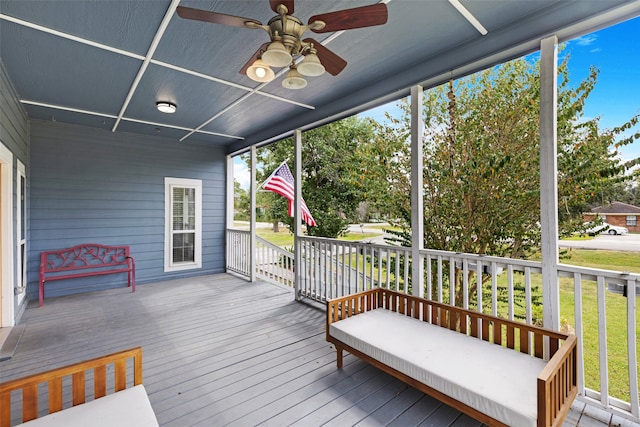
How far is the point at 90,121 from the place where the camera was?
4.85 metres

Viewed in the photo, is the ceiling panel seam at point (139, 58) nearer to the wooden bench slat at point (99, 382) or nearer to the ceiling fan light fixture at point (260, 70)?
the ceiling fan light fixture at point (260, 70)

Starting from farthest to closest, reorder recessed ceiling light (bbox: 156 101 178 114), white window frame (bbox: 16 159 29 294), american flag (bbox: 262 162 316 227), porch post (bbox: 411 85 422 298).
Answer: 1. american flag (bbox: 262 162 316 227)
2. recessed ceiling light (bbox: 156 101 178 114)
3. white window frame (bbox: 16 159 29 294)
4. porch post (bbox: 411 85 422 298)

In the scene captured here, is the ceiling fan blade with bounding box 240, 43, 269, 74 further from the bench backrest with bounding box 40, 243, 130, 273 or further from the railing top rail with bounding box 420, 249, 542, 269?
the bench backrest with bounding box 40, 243, 130, 273

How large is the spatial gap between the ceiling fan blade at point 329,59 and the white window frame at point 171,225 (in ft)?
16.1

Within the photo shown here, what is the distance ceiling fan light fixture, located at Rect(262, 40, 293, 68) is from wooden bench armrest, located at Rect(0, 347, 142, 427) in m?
1.91

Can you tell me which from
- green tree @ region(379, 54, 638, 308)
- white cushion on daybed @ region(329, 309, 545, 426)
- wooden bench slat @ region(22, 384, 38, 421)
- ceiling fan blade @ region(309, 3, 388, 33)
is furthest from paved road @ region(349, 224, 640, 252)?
wooden bench slat @ region(22, 384, 38, 421)

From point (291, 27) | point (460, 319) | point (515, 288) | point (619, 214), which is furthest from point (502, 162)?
point (291, 27)

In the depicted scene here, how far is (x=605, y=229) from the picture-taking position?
271cm

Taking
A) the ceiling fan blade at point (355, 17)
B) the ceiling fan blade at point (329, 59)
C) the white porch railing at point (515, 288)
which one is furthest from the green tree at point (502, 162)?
the ceiling fan blade at point (355, 17)

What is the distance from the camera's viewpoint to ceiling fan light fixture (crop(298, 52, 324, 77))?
1.90 metres

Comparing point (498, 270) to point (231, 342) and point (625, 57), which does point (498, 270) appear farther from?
point (231, 342)

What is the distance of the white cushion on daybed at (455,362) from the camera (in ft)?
5.34

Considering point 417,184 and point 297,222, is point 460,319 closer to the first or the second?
point 417,184

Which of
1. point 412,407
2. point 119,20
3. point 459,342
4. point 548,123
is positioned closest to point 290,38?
point 119,20
